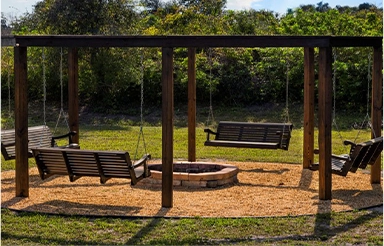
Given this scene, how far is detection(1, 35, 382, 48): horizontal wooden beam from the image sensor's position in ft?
32.2

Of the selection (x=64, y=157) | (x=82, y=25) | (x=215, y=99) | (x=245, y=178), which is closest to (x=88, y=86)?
(x=82, y=25)

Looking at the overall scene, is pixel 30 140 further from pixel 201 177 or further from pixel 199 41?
pixel 199 41

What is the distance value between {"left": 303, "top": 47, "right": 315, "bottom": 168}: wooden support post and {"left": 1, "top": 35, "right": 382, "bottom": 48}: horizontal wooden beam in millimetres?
2294

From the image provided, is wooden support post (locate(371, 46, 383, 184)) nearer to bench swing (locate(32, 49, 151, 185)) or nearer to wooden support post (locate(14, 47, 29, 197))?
bench swing (locate(32, 49, 151, 185))

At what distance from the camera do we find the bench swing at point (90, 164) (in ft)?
32.3

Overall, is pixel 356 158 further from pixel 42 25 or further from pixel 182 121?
pixel 42 25

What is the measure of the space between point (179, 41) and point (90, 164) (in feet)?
6.72

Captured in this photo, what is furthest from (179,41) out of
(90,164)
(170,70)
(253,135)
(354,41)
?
(253,135)

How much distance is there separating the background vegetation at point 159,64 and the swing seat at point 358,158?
10.2 m

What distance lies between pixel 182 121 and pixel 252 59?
3918mm

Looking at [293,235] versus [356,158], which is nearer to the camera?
[293,235]

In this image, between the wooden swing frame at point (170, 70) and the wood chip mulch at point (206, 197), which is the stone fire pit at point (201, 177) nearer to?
the wood chip mulch at point (206, 197)

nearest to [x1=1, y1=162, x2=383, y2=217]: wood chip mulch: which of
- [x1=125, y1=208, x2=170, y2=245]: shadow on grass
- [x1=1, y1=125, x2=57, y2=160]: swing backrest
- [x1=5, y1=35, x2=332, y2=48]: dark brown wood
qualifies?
[x1=125, y1=208, x2=170, y2=245]: shadow on grass

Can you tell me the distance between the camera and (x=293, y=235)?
836 centimetres
